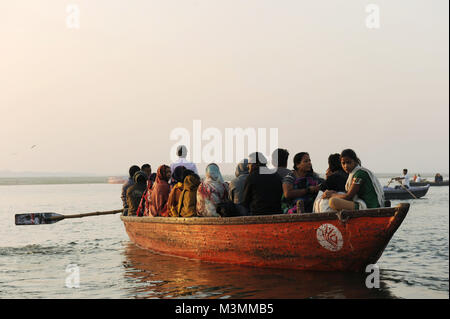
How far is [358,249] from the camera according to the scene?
8453 millimetres

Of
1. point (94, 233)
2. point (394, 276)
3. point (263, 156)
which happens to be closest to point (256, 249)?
point (263, 156)

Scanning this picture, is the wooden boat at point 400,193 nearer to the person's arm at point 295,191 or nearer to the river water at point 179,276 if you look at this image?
the river water at point 179,276

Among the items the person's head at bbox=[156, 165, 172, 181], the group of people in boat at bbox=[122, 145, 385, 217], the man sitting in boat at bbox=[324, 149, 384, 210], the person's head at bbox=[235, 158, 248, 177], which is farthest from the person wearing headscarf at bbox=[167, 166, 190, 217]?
the man sitting in boat at bbox=[324, 149, 384, 210]

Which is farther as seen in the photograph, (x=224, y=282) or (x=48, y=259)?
(x=48, y=259)

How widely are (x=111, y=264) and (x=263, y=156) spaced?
424cm

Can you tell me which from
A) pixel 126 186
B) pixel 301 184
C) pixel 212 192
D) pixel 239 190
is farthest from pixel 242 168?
pixel 126 186

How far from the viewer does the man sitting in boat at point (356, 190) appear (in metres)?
8.00

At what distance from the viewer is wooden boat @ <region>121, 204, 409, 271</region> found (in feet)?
26.9

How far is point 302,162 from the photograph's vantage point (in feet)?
28.1

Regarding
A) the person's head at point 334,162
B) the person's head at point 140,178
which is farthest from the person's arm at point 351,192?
the person's head at point 140,178

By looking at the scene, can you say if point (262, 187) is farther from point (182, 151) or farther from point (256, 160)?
point (182, 151)

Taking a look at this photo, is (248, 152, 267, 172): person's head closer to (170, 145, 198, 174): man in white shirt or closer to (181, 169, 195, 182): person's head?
(181, 169, 195, 182): person's head

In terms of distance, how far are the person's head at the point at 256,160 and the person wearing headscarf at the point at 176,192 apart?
7.00ft
